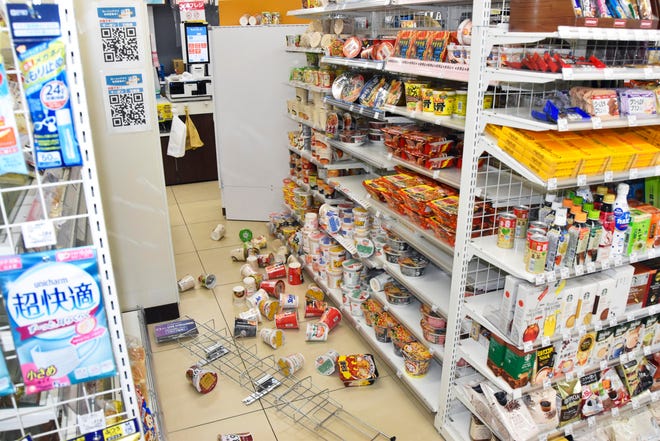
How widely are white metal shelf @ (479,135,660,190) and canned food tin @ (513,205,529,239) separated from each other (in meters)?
0.23

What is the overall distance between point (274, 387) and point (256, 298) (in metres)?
1.02

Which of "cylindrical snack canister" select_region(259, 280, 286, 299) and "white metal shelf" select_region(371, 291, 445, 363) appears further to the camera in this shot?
"cylindrical snack canister" select_region(259, 280, 286, 299)

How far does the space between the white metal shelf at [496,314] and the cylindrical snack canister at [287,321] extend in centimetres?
162

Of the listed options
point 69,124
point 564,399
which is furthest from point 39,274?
point 564,399

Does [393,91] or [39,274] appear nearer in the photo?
[39,274]

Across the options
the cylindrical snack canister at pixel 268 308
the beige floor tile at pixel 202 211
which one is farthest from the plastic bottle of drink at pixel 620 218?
the beige floor tile at pixel 202 211

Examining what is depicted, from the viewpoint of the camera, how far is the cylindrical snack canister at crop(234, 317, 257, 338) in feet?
12.7

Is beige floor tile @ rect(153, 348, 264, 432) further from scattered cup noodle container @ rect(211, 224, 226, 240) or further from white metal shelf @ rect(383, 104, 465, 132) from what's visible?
scattered cup noodle container @ rect(211, 224, 226, 240)

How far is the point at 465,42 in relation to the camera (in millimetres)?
2611

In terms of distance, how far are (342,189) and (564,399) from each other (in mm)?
2131

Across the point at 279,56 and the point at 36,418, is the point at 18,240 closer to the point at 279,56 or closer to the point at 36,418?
the point at 36,418

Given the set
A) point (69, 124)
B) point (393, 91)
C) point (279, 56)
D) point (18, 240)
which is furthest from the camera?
point (279, 56)

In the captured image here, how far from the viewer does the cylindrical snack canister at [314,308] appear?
414 centimetres


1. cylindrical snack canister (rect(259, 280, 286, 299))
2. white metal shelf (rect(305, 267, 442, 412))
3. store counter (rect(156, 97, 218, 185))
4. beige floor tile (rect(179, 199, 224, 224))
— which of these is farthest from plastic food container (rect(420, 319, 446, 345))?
store counter (rect(156, 97, 218, 185))
